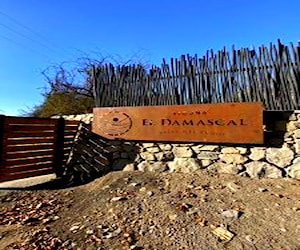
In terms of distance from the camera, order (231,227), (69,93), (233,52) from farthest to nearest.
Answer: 1. (69,93)
2. (233,52)
3. (231,227)

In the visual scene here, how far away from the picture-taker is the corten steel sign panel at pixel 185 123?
5.70m

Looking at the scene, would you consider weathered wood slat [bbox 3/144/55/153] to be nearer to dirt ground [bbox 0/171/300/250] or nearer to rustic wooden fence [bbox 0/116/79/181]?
rustic wooden fence [bbox 0/116/79/181]

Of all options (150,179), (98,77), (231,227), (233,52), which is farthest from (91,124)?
(231,227)

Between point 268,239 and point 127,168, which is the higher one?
point 127,168

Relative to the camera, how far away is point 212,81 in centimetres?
635

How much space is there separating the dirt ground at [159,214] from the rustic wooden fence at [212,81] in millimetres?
1494

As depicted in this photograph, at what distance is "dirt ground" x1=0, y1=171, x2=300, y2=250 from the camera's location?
12.0 ft

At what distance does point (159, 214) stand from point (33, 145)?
11.3 feet

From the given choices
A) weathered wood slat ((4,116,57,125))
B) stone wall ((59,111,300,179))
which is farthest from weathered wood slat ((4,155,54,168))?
stone wall ((59,111,300,179))

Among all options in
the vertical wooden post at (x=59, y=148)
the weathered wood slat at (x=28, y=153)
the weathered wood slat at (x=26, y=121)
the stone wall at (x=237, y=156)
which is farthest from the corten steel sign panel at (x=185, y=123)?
the weathered wood slat at (x=28, y=153)

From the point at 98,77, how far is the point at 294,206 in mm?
4885

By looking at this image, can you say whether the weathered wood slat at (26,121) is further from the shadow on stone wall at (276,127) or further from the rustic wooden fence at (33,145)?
the shadow on stone wall at (276,127)

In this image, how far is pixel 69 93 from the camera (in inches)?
423

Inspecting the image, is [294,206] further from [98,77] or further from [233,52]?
[98,77]
